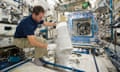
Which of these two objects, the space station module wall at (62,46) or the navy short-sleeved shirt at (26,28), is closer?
the navy short-sleeved shirt at (26,28)

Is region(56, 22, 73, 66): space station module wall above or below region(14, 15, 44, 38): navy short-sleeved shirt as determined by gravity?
below

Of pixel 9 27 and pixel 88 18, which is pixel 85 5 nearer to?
pixel 88 18

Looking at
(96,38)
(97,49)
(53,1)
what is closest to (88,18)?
(96,38)

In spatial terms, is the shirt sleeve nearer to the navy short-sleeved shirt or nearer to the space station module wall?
the navy short-sleeved shirt

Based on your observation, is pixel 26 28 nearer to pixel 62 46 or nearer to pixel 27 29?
pixel 27 29

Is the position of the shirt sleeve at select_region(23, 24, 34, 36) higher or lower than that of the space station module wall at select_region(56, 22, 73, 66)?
higher

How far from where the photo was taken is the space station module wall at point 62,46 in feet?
6.46

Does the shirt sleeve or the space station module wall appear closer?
the shirt sleeve

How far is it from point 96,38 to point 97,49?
21.8 inches

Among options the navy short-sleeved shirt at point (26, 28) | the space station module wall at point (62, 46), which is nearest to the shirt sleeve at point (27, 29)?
the navy short-sleeved shirt at point (26, 28)

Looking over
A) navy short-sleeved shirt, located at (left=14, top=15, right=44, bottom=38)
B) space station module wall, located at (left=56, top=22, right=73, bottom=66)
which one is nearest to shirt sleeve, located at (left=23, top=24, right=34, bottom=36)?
navy short-sleeved shirt, located at (left=14, top=15, right=44, bottom=38)

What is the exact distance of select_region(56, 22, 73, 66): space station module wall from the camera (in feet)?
6.46

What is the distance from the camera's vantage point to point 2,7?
222 cm

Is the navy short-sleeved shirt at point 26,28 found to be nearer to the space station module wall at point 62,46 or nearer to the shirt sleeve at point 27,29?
the shirt sleeve at point 27,29
